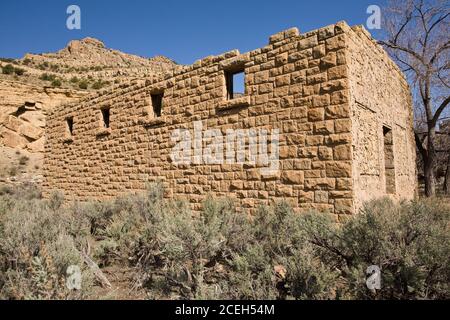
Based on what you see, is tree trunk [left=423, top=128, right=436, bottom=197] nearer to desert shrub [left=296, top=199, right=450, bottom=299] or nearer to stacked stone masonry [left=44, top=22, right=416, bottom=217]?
stacked stone masonry [left=44, top=22, right=416, bottom=217]

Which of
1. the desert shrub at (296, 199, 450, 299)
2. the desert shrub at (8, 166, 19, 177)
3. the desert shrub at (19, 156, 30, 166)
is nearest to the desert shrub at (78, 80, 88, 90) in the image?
the desert shrub at (19, 156, 30, 166)

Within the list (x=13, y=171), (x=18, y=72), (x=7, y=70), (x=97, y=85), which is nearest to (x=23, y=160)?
(x=13, y=171)

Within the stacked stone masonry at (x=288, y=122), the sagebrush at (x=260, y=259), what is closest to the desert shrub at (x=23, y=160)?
the stacked stone masonry at (x=288, y=122)

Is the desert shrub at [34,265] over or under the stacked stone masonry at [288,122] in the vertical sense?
under

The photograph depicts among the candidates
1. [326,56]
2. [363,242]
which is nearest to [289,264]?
[363,242]

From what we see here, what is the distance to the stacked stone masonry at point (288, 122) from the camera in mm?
4965

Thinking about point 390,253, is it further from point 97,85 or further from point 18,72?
point 18,72

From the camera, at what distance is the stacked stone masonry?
4965 mm

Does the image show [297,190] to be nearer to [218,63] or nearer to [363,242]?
[363,242]

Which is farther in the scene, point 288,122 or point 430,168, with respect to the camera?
point 430,168

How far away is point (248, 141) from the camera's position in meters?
6.07

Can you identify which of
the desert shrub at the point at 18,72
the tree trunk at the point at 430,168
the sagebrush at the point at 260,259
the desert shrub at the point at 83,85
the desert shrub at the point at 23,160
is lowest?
the sagebrush at the point at 260,259

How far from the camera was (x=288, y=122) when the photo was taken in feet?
18.1

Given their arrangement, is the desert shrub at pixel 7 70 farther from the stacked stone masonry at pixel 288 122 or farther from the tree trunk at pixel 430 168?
the tree trunk at pixel 430 168
